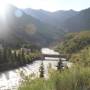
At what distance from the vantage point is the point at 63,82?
23.8 feet

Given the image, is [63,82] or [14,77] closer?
[63,82]

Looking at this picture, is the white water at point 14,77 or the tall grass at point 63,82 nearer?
the tall grass at point 63,82

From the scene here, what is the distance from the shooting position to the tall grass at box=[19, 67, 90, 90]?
6.79m

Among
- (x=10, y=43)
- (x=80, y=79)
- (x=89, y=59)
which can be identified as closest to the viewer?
(x=80, y=79)

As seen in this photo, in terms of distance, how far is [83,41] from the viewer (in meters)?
160

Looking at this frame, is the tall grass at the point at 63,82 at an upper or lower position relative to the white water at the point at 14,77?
upper

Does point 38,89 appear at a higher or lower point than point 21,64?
higher

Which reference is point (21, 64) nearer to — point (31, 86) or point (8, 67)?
point (8, 67)

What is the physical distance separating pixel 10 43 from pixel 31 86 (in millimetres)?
145316

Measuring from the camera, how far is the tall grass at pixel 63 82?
6789 millimetres

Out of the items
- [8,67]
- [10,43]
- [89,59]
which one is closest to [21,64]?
[8,67]

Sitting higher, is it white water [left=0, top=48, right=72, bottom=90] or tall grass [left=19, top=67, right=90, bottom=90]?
tall grass [left=19, top=67, right=90, bottom=90]

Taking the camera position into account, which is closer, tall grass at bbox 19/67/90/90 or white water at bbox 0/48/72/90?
tall grass at bbox 19/67/90/90

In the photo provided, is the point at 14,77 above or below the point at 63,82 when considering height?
below
